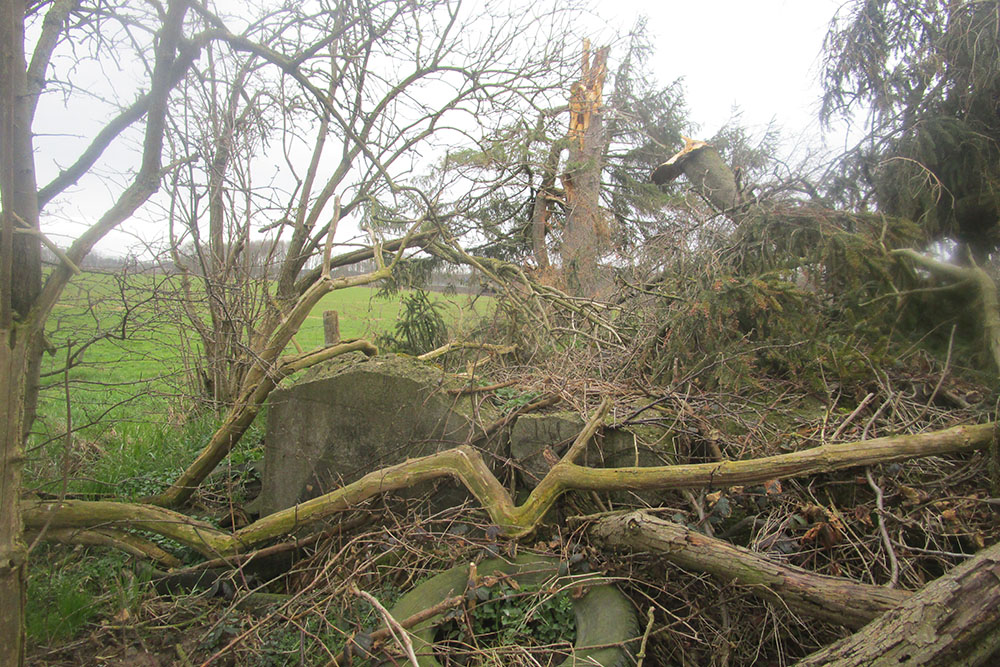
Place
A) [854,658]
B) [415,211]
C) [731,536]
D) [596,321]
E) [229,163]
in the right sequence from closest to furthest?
[854,658]
[731,536]
[596,321]
[229,163]
[415,211]

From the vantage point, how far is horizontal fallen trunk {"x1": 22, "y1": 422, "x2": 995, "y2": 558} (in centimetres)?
338

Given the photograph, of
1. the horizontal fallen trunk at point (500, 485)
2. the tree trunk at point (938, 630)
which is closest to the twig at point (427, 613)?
the horizontal fallen trunk at point (500, 485)

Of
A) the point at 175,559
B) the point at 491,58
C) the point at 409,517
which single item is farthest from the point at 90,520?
the point at 491,58

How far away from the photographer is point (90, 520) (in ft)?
13.1

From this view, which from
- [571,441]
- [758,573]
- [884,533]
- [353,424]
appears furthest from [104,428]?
[884,533]

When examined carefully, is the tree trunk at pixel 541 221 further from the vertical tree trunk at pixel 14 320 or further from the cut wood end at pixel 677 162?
the vertical tree trunk at pixel 14 320

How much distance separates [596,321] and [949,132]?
3538mm

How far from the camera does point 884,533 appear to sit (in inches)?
124

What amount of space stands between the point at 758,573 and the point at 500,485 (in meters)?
1.64

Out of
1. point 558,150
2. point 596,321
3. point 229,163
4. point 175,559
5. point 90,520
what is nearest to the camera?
point 90,520

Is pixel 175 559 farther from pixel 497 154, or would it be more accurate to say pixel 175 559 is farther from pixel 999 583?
pixel 497 154

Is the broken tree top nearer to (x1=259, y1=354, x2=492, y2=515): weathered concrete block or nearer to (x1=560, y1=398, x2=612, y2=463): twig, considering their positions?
(x1=560, y1=398, x2=612, y2=463): twig

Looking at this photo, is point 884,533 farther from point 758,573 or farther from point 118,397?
point 118,397

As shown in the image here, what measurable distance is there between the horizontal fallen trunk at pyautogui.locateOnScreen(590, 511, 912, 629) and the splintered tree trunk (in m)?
5.37
